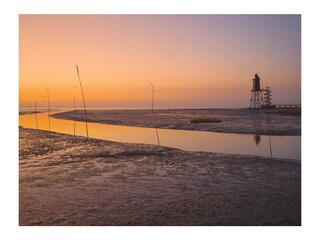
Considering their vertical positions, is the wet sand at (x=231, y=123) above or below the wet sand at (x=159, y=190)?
above

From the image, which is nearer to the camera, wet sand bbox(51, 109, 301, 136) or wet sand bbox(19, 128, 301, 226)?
wet sand bbox(19, 128, 301, 226)

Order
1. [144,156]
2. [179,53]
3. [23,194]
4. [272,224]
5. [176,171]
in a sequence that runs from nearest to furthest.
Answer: [272,224] < [23,194] < [176,171] < [144,156] < [179,53]

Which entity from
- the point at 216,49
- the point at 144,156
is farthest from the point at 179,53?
the point at 144,156

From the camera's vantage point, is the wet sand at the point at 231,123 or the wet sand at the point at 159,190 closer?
the wet sand at the point at 159,190

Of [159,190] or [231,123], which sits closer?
[159,190]

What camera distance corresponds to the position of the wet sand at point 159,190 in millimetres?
4102

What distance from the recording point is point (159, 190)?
4949 mm

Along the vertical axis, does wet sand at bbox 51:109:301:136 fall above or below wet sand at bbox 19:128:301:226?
above

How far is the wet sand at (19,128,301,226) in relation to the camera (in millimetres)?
4102
